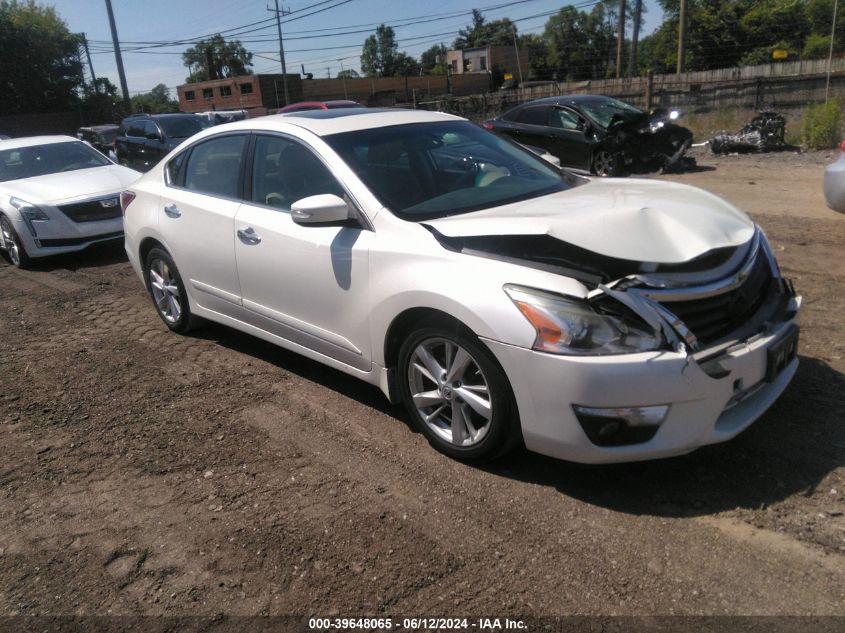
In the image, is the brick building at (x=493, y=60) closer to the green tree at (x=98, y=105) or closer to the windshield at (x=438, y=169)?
the green tree at (x=98, y=105)

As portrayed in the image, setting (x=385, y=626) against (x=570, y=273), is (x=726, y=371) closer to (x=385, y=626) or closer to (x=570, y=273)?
(x=570, y=273)

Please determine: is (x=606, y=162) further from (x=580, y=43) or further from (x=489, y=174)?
(x=580, y=43)

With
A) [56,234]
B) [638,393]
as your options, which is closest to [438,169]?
[638,393]

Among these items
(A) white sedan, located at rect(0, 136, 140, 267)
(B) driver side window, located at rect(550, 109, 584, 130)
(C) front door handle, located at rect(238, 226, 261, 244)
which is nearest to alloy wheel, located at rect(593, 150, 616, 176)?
(B) driver side window, located at rect(550, 109, 584, 130)

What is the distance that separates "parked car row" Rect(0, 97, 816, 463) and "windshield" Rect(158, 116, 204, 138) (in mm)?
11830

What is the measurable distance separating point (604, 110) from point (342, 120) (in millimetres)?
10092

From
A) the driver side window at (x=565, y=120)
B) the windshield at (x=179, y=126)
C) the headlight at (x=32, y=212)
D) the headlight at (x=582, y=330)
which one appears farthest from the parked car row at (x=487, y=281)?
the windshield at (x=179, y=126)

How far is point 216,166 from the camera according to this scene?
16.0ft

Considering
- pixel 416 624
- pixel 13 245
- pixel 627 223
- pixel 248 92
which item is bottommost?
pixel 416 624

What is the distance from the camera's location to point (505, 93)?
95.8 feet

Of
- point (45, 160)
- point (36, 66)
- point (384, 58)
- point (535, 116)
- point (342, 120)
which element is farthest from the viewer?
point (384, 58)

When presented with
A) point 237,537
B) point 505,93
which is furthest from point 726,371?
point 505,93

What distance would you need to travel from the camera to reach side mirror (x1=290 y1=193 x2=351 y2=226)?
360 centimetres

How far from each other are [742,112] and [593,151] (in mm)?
7972
